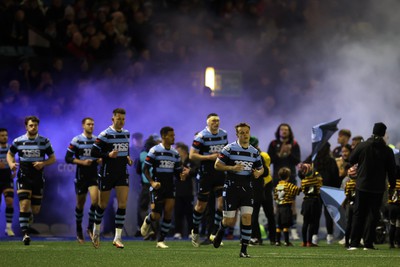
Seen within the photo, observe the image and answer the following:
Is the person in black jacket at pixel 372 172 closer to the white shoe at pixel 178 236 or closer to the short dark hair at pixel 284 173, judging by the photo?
the short dark hair at pixel 284 173

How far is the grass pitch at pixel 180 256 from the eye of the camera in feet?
45.2

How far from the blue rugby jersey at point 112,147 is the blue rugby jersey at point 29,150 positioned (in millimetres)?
2104

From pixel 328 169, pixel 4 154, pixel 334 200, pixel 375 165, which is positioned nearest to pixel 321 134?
pixel 328 169

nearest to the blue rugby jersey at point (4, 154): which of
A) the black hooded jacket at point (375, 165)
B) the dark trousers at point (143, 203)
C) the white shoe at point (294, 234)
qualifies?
the dark trousers at point (143, 203)

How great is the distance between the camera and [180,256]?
50.3 ft

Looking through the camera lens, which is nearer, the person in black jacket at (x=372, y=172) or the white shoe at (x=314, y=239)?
the person in black jacket at (x=372, y=172)

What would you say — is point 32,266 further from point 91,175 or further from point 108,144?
point 91,175

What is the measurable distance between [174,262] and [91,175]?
6381mm

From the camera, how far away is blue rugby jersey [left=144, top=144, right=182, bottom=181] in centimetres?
1856

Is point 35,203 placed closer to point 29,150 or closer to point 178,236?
point 29,150

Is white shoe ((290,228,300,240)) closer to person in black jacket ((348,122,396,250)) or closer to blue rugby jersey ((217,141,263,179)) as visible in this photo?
person in black jacket ((348,122,396,250))

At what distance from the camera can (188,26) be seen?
1083 inches

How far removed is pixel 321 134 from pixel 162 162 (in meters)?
3.56

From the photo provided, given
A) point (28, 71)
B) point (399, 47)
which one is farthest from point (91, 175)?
point (399, 47)
